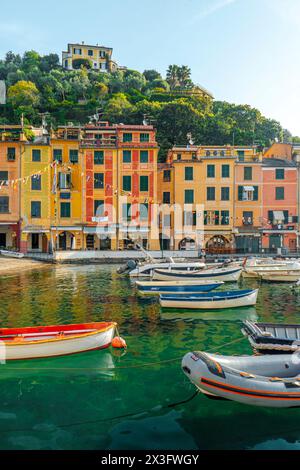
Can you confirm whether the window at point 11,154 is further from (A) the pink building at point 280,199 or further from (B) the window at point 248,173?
(A) the pink building at point 280,199

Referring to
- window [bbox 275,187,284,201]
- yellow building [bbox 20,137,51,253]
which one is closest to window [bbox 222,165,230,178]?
window [bbox 275,187,284,201]

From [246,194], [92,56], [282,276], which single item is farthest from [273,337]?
[92,56]

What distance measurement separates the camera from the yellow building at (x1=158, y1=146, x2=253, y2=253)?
51.6m

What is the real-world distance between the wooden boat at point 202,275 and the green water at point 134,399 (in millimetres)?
9173

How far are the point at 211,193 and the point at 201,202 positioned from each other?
1798mm

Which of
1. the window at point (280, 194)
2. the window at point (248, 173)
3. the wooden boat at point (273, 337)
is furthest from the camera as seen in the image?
the window at point (280, 194)

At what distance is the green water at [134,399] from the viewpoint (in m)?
9.10

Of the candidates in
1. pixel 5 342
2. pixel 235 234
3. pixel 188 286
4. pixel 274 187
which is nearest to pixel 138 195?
pixel 235 234

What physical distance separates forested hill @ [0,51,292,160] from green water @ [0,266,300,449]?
45.7m

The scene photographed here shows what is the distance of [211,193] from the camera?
171 feet

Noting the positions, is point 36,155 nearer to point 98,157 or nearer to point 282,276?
point 98,157

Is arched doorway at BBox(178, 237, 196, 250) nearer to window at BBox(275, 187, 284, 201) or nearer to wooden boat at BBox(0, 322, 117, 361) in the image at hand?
window at BBox(275, 187, 284, 201)

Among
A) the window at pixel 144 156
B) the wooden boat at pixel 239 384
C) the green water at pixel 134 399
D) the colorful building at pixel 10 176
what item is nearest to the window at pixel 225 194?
the window at pixel 144 156

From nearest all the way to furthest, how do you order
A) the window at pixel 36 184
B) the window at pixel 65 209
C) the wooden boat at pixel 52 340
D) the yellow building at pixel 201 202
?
the wooden boat at pixel 52 340 → the window at pixel 36 184 → the window at pixel 65 209 → the yellow building at pixel 201 202
